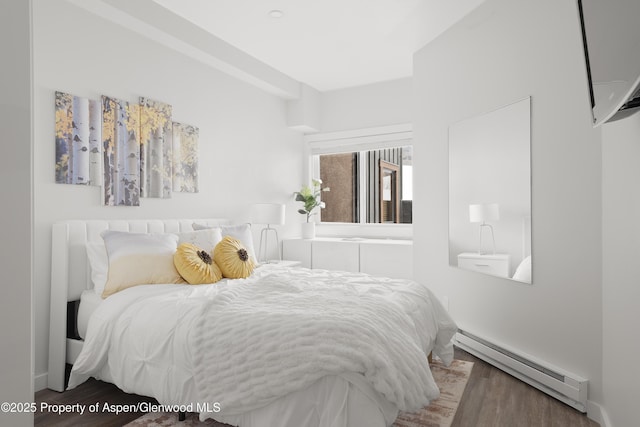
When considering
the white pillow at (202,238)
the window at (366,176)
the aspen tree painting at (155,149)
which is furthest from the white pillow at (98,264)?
the window at (366,176)

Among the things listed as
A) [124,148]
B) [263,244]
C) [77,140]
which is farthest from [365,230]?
[77,140]

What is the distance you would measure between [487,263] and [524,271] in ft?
1.23

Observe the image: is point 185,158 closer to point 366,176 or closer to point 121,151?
point 121,151

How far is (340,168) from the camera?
5.98 meters

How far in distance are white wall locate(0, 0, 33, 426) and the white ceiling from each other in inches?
93.3

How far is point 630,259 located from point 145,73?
3.60 meters

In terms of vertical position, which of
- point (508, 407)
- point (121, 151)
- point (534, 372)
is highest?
point (121, 151)

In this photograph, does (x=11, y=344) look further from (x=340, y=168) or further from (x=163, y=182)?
(x=340, y=168)

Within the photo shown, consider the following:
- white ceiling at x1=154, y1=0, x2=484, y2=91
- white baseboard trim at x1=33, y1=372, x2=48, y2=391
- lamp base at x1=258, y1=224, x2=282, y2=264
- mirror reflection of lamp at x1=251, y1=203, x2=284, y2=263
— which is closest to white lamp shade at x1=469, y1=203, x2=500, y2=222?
white ceiling at x1=154, y1=0, x2=484, y2=91

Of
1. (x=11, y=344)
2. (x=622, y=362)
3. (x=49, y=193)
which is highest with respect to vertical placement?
(x=49, y=193)

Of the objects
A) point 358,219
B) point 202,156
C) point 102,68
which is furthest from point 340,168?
point 102,68

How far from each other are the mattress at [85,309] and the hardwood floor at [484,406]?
1.22 feet

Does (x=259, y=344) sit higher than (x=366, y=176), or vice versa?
(x=366, y=176)

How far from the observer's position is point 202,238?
3.34 m
